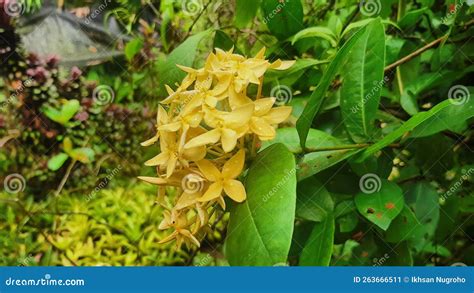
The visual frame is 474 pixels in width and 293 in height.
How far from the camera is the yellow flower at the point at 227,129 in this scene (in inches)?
26.8

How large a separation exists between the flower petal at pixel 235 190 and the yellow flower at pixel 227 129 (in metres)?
0.05

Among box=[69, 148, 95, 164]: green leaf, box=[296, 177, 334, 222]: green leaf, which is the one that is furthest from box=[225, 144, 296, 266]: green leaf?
box=[69, 148, 95, 164]: green leaf

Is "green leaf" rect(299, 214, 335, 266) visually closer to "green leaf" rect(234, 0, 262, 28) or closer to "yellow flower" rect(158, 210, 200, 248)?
"yellow flower" rect(158, 210, 200, 248)

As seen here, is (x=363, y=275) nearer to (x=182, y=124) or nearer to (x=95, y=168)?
(x=182, y=124)

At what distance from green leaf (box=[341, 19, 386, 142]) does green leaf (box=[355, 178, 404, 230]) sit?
0.27ft

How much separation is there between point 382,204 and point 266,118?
230 mm

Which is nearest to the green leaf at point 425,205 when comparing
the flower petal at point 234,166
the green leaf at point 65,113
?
the flower petal at point 234,166

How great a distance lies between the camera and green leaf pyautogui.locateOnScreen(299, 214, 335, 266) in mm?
791

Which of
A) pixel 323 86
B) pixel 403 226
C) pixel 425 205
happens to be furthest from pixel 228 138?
pixel 425 205

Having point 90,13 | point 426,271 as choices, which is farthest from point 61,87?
point 426,271

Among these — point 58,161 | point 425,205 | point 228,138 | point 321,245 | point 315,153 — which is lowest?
point 58,161

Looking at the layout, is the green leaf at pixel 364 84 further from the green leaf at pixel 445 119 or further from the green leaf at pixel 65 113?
the green leaf at pixel 65 113

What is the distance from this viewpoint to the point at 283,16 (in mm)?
983

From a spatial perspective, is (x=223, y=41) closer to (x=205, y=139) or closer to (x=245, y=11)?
(x=245, y=11)
